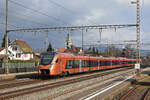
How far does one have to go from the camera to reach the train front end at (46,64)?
22.0 m

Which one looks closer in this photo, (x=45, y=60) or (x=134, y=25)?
(x=45, y=60)

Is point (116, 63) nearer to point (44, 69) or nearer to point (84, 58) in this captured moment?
point (84, 58)

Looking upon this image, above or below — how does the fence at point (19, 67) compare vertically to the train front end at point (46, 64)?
below

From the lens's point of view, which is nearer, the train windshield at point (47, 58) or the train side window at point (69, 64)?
the train windshield at point (47, 58)

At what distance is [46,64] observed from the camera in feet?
73.1

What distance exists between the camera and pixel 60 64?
23234 mm

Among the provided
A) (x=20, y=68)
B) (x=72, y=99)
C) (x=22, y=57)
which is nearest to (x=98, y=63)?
(x=20, y=68)

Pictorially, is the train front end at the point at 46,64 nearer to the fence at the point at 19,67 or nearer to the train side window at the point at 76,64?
the train side window at the point at 76,64

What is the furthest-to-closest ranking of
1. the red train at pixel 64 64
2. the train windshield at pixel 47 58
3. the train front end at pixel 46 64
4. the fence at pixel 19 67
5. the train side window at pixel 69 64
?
the fence at pixel 19 67 → the train side window at pixel 69 64 → the train windshield at pixel 47 58 → the red train at pixel 64 64 → the train front end at pixel 46 64

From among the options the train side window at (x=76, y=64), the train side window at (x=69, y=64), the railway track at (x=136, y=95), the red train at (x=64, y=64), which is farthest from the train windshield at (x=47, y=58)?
the railway track at (x=136, y=95)

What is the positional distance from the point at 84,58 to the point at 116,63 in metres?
22.4

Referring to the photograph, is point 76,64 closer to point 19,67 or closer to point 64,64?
point 64,64

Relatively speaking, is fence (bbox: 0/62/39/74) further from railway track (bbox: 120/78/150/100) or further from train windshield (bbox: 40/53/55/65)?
railway track (bbox: 120/78/150/100)

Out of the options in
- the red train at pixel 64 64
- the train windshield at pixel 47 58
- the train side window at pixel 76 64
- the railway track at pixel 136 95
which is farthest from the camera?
the train side window at pixel 76 64
